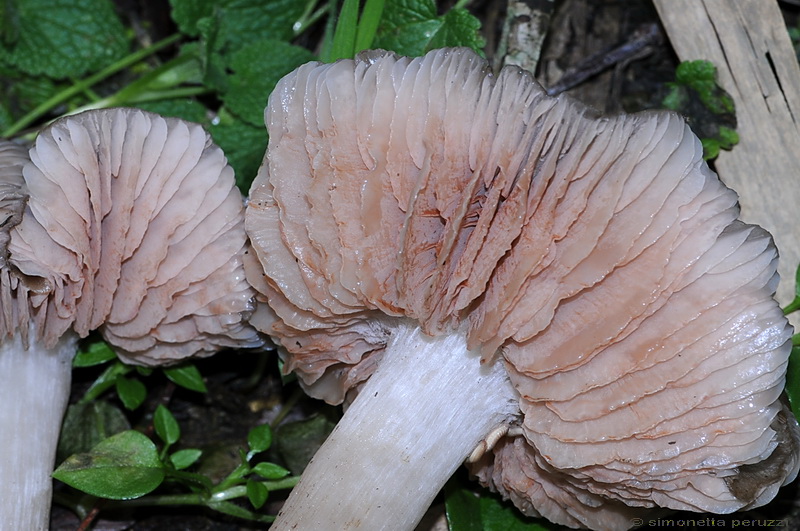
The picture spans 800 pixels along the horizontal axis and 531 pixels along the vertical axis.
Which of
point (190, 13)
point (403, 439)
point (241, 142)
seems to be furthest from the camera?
point (190, 13)

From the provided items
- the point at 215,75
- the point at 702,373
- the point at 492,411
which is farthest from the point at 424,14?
the point at 702,373

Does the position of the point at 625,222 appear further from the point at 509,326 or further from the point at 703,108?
the point at 703,108

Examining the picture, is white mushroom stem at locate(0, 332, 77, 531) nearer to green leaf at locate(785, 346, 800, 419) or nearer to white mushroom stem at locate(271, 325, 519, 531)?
white mushroom stem at locate(271, 325, 519, 531)

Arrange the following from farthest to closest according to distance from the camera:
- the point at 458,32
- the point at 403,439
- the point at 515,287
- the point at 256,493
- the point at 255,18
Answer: the point at 255,18 < the point at 458,32 < the point at 256,493 < the point at 403,439 < the point at 515,287

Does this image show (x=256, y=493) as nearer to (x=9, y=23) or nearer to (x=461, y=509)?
(x=461, y=509)

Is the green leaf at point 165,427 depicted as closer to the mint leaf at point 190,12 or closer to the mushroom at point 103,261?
the mushroom at point 103,261

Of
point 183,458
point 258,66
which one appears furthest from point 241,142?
point 183,458

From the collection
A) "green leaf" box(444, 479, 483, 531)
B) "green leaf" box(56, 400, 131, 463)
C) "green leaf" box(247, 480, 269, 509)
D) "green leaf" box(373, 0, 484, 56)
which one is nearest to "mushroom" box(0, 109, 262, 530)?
"green leaf" box(56, 400, 131, 463)

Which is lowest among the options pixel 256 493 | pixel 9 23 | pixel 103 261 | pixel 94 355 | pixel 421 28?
pixel 256 493
